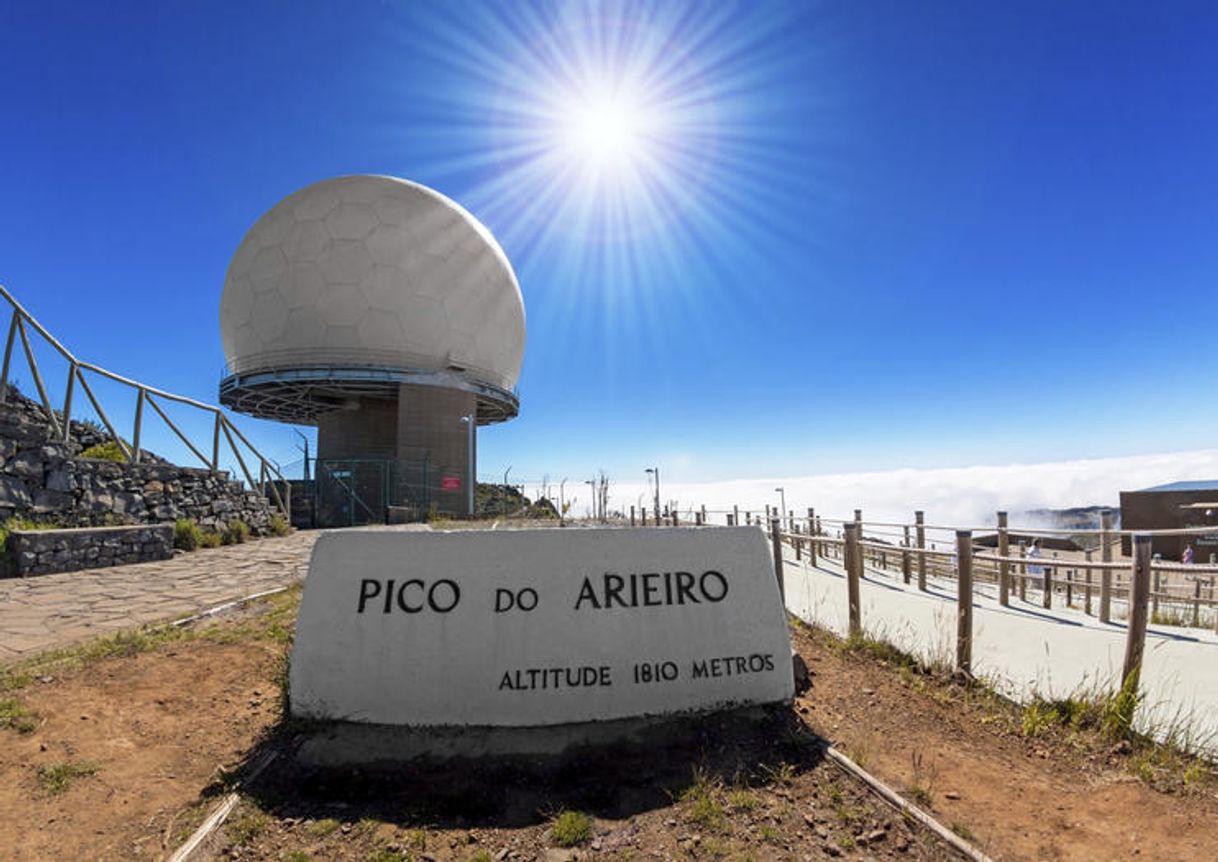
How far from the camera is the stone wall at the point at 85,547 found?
702 cm

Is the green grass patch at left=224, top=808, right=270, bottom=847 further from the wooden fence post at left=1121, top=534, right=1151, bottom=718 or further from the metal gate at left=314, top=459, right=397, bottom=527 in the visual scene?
the metal gate at left=314, top=459, right=397, bottom=527

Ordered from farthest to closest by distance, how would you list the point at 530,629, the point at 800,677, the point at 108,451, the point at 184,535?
1. the point at 108,451
2. the point at 184,535
3. the point at 800,677
4. the point at 530,629

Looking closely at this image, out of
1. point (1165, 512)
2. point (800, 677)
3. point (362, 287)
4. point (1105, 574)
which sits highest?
point (362, 287)

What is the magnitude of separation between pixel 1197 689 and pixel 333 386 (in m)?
24.9

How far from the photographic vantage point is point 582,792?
2.83 m

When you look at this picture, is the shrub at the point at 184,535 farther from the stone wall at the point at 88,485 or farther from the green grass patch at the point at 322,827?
the green grass patch at the point at 322,827

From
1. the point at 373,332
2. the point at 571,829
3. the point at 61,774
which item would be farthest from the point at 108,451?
the point at 373,332

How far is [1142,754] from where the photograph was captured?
125 inches

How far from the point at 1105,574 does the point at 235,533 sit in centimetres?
1428

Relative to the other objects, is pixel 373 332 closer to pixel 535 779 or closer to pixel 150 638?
pixel 150 638

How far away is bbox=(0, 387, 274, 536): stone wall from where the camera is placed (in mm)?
7746

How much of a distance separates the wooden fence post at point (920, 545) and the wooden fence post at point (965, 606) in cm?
400

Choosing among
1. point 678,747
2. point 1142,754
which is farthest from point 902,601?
point 678,747

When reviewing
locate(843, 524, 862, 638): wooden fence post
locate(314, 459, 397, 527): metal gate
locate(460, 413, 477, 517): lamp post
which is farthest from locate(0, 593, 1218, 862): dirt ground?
locate(460, 413, 477, 517): lamp post
